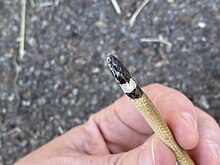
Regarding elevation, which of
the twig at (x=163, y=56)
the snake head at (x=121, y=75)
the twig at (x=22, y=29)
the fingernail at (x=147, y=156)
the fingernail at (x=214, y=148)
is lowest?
the fingernail at (x=214, y=148)

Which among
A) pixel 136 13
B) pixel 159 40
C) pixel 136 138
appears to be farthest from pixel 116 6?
pixel 136 138

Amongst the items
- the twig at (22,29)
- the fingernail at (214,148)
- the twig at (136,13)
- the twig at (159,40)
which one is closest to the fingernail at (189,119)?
the fingernail at (214,148)

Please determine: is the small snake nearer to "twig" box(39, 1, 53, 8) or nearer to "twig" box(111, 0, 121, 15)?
"twig" box(111, 0, 121, 15)

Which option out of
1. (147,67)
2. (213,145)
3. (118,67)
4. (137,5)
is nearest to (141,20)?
(137,5)

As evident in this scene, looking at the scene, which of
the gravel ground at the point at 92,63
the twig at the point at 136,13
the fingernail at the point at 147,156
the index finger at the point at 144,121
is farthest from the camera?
the twig at the point at 136,13

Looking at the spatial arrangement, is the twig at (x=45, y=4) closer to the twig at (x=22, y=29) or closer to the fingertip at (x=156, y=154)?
the twig at (x=22, y=29)

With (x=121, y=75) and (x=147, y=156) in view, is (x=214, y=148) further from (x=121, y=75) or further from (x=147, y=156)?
(x=121, y=75)

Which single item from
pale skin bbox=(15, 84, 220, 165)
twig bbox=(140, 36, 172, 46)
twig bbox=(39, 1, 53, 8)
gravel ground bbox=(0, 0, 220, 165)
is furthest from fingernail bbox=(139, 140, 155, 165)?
twig bbox=(39, 1, 53, 8)
